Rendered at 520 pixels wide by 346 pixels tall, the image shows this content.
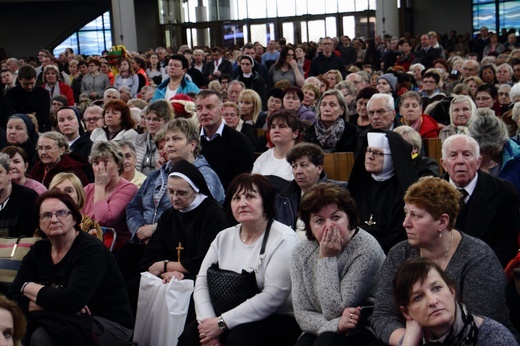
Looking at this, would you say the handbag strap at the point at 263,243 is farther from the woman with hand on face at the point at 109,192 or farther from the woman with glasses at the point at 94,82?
the woman with glasses at the point at 94,82

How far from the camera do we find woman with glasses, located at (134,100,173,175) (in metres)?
7.80

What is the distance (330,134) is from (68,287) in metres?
3.41

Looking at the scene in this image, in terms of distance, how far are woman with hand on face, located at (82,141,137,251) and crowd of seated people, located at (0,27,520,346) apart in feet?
0.04

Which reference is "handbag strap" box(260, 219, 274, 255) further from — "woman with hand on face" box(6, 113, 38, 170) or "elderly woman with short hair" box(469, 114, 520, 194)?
"woman with hand on face" box(6, 113, 38, 170)

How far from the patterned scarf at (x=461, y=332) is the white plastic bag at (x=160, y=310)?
81.6 inches

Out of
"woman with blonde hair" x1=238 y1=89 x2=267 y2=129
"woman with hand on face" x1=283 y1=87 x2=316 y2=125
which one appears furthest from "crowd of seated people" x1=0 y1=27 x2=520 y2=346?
"woman with blonde hair" x1=238 y1=89 x2=267 y2=129

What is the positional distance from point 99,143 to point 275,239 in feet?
8.02

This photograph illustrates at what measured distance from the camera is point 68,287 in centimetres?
480

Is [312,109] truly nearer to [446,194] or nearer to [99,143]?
[99,143]

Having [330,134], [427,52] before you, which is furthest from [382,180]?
[427,52]

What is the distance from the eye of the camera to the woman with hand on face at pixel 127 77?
49.3 ft

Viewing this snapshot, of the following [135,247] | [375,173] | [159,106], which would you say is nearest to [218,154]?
[159,106]

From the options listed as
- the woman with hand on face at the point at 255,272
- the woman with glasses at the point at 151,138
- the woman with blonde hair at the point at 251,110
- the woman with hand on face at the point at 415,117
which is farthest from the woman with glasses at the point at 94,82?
the woman with hand on face at the point at 255,272

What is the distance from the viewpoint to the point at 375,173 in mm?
5336
